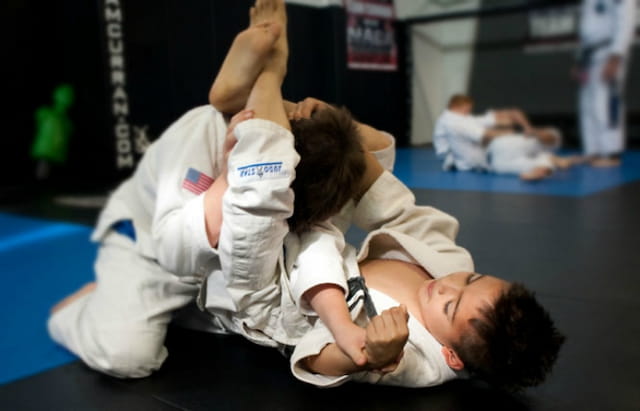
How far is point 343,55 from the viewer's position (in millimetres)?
1018

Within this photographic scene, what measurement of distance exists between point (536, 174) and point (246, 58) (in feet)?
8.86

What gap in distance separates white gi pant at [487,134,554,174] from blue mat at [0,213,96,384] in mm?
1501

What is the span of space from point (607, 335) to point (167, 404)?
2.88 feet

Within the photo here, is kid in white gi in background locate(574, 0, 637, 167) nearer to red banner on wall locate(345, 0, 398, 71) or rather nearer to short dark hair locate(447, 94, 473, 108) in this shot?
short dark hair locate(447, 94, 473, 108)

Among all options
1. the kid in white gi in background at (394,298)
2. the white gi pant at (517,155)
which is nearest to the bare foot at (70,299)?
the kid in white gi in background at (394,298)

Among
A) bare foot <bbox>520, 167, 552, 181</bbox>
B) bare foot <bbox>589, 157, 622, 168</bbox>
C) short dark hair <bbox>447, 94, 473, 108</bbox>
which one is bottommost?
bare foot <bbox>589, 157, 622, 168</bbox>

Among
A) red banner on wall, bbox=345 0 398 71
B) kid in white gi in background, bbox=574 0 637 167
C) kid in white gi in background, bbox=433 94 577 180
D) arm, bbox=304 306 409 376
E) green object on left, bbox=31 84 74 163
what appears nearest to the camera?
arm, bbox=304 306 409 376

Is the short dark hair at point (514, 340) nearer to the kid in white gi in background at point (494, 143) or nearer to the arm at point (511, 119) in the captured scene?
the kid in white gi in background at point (494, 143)

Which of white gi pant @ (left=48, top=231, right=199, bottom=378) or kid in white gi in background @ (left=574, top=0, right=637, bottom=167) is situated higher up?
kid in white gi in background @ (left=574, top=0, right=637, bottom=167)

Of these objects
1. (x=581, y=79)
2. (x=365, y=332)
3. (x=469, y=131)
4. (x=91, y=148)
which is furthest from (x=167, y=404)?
(x=581, y=79)

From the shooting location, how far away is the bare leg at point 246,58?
899 millimetres

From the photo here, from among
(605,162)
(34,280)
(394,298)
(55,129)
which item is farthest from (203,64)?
(605,162)

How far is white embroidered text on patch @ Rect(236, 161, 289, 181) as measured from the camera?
88 centimetres

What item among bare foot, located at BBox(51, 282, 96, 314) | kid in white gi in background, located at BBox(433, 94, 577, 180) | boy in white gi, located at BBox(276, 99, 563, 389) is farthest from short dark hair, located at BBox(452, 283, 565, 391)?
bare foot, located at BBox(51, 282, 96, 314)
